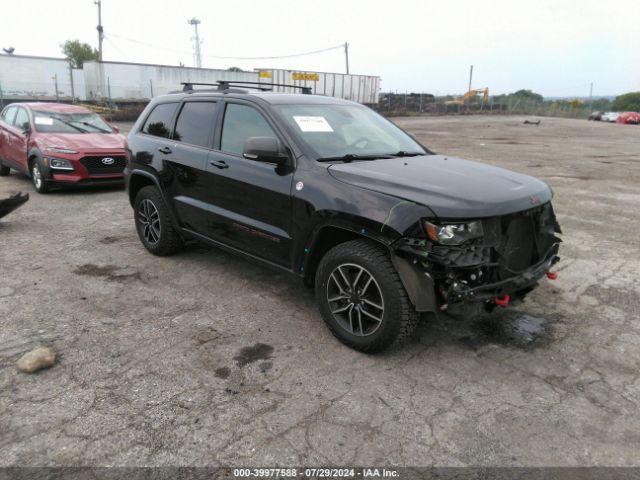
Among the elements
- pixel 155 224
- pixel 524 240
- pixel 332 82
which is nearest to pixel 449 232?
pixel 524 240

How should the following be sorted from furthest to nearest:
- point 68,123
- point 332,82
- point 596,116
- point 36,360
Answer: point 596,116 → point 332,82 → point 68,123 → point 36,360

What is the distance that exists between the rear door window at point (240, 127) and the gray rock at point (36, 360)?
84.1 inches

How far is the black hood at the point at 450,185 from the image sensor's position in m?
3.18

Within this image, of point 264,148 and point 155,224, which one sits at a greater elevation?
point 264,148

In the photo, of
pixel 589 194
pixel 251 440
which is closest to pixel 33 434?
pixel 251 440

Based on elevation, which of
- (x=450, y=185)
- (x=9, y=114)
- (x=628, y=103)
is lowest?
(x=450, y=185)

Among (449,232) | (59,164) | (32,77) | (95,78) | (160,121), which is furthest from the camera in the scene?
(32,77)

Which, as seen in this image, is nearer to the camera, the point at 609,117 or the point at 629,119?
the point at 629,119

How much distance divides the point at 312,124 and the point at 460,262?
1794 mm

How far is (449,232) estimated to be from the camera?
123 inches

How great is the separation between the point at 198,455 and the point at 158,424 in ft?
1.19

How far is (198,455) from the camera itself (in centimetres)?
257

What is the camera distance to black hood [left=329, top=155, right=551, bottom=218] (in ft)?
10.4

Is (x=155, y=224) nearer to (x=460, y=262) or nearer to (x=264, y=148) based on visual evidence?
(x=264, y=148)
